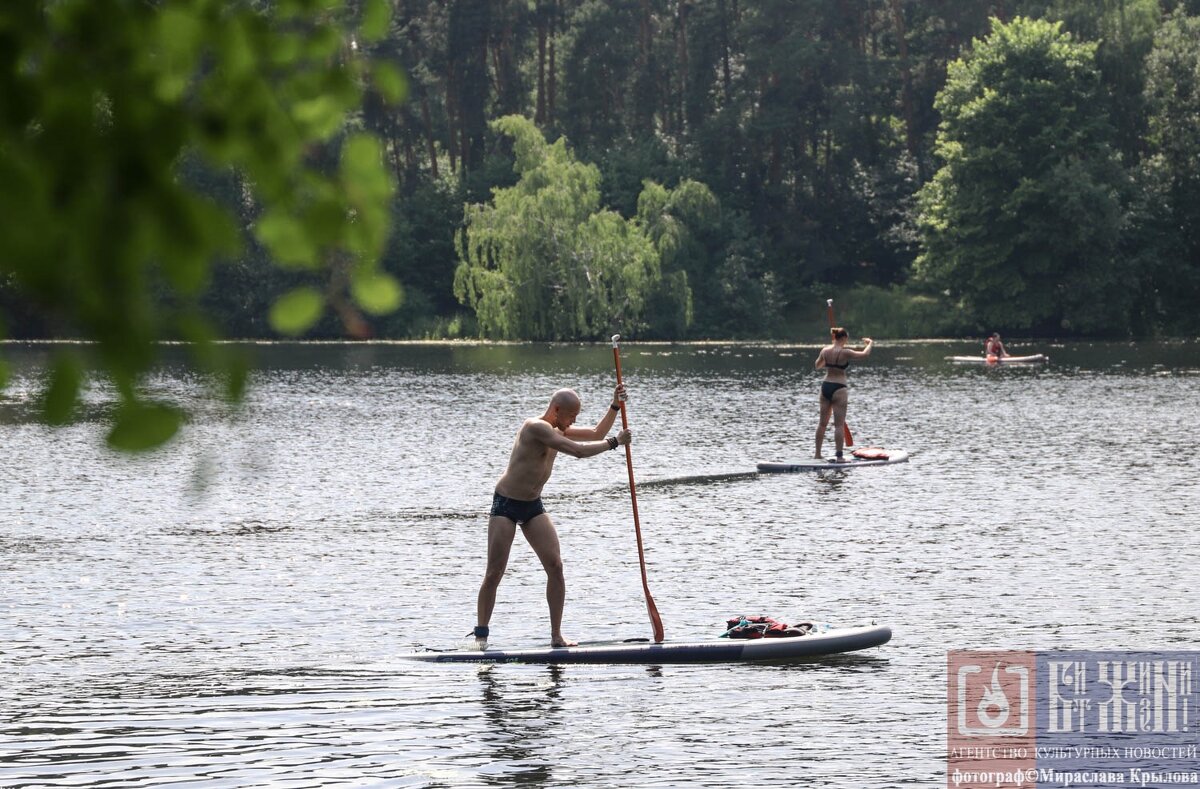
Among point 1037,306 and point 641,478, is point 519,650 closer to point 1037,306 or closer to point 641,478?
point 641,478

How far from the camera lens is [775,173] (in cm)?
9200

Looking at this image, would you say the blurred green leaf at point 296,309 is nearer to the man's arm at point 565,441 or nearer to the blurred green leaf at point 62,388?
the blurred green leaf at point 62,388

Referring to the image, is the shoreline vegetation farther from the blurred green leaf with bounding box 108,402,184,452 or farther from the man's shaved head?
the blurred green leaf with bounding box 108,402,184,452

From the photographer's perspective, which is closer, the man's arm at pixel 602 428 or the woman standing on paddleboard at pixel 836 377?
the man's arm at pixel 602 428

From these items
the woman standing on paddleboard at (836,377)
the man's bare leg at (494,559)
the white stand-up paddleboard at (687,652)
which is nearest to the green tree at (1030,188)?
the woman standing on paddleboard at (836,377)

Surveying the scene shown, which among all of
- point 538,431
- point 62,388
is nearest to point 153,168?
point 62,388

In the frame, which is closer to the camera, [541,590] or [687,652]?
[687,652]

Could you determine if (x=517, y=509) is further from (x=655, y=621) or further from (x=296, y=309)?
(x=296, y=309)

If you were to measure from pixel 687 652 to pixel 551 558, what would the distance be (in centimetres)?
126

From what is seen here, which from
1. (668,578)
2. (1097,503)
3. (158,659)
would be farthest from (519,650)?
(1097,503)

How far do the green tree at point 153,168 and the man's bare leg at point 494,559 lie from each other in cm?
950

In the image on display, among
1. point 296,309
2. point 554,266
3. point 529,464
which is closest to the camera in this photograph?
point 296,309

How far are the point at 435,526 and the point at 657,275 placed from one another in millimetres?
53153

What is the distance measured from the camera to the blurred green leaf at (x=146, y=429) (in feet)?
12.4
